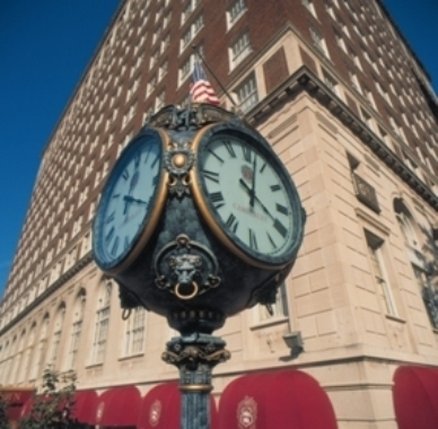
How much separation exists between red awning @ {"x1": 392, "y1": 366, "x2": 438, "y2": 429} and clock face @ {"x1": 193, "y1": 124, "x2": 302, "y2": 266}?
19.0 ft

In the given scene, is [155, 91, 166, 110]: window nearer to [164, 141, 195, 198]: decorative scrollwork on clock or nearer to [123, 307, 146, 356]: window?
[123, 307, 146, 356]: window

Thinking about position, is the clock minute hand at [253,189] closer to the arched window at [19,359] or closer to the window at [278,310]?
the window at [278,310]

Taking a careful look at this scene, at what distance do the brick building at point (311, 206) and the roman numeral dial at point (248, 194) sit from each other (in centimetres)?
523

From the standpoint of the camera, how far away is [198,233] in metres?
1.92

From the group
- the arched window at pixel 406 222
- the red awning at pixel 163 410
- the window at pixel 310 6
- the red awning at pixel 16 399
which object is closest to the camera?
the red awning at pixel 163 410

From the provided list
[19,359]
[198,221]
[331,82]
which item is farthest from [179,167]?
[19,359]

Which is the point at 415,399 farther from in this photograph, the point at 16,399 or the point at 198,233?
the point at 16,399

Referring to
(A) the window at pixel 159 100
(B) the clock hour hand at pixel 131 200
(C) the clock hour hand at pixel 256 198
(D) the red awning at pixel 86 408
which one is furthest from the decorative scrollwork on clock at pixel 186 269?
(A) the window at pixel 159 100

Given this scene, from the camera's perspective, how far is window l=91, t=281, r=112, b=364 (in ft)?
56.5

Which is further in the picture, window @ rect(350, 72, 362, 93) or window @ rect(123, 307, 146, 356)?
window @ rect(350, 72, 362, 93)

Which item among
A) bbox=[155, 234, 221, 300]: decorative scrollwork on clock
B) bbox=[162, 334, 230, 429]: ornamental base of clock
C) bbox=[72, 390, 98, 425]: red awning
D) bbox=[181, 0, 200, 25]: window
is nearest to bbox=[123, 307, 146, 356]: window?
bbox=[72, 390, 98, 425]: red awning

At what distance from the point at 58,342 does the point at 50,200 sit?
22769 millimetres

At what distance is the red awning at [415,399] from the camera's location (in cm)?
599

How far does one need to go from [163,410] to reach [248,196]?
747 cm
